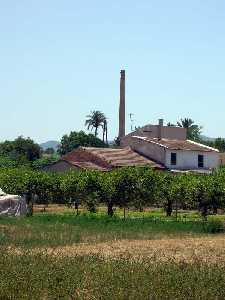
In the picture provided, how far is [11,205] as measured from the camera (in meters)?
41.0

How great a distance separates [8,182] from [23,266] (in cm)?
4257

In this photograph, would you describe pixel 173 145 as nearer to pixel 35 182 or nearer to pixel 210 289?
pixel 35 182

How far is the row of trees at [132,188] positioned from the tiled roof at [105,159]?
46.9ft

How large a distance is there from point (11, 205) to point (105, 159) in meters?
27.7

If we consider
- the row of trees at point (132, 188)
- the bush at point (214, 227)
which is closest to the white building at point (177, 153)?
the row of trees at point (132, 188)

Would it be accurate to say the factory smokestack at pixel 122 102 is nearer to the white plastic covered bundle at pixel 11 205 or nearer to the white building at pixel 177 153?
the white building at pixel 177 153

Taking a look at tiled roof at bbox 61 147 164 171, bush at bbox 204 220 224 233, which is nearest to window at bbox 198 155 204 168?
tiled roof at bbox 61 147 164 171

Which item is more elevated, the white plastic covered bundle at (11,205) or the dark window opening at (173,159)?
the dark window opening at (173,159)

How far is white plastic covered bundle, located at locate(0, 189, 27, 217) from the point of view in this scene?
40.5 meters

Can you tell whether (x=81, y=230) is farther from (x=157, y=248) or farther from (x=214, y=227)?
(x=157, y=248)

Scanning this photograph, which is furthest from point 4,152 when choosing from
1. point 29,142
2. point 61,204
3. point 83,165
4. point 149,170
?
point 149,170

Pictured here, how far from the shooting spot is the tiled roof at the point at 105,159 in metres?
67.4

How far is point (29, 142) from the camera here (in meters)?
113

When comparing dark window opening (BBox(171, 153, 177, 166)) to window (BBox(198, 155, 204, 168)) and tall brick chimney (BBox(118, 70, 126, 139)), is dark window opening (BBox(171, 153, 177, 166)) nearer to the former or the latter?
window (BBox(198, 155, 204, 168))
